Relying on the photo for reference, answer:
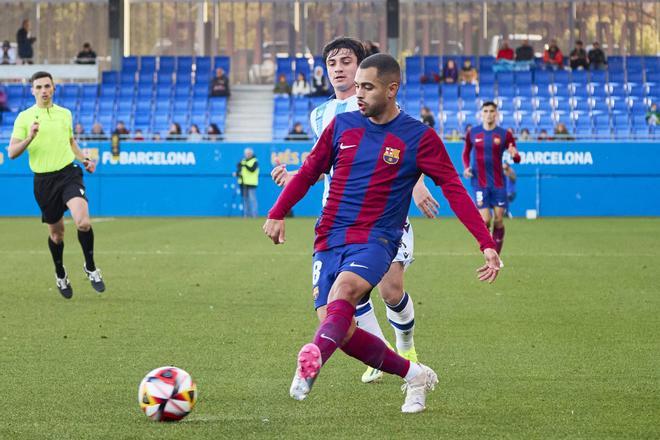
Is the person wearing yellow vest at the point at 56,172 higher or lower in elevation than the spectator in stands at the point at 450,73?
lower

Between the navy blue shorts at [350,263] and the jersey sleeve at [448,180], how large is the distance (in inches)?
15.2

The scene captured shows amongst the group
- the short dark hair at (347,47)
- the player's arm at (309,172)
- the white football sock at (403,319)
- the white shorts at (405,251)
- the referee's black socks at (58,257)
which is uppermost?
the short dark hair at (347,47)

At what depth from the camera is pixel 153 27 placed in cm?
4547

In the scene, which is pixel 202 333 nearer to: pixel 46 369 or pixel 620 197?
pixel 46 369

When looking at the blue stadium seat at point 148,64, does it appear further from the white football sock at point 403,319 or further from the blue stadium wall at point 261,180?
the white football sock at point 403,319

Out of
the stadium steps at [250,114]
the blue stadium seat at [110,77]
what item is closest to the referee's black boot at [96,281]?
the stadium steps at [250,114]

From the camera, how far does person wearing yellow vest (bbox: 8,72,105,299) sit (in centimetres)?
1237

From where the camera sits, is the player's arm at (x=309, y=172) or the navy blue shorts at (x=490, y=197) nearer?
the player's arm at (x=309, y=172)

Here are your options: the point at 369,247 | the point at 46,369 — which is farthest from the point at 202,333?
the point at 369,247

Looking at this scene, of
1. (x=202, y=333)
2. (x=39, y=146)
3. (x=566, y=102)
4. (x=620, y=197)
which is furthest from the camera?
(x=566, y=102)

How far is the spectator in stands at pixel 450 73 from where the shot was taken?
126ft

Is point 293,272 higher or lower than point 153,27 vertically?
lower

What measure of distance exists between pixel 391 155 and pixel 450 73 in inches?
1299

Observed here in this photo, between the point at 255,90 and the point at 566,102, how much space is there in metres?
10.6
